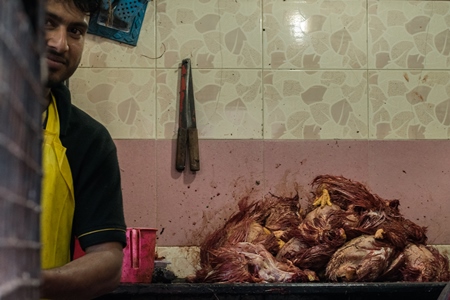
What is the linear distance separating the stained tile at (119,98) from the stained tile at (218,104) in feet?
0.23

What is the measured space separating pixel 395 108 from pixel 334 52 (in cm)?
50

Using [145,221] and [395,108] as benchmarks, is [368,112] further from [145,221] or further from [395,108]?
[145,221]

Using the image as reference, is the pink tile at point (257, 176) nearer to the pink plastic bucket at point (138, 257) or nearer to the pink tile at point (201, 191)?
the pink tile at point (201, 191)

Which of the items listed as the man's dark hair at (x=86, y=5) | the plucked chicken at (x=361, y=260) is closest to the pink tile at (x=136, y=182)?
the plucked chicken at (x=361, y=260)

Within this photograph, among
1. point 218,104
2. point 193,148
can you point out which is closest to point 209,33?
point 218,104

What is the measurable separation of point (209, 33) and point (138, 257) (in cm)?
141

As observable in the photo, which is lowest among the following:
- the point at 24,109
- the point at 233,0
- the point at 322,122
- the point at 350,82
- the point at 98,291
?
the point at 98,291

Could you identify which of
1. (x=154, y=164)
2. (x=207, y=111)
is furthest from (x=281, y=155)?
(x=154, y=164)

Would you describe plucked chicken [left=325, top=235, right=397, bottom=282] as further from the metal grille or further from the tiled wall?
the metal grille

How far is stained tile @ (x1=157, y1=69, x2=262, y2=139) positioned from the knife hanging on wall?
0.06 m

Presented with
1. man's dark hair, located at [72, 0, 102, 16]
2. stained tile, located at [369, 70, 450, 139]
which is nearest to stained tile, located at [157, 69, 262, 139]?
stained tile, located at [369, 70, 450, 139]

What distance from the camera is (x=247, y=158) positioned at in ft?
12.6

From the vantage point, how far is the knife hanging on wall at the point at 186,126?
373 centimetres

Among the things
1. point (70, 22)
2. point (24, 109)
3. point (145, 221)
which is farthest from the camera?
point (145, 221)
